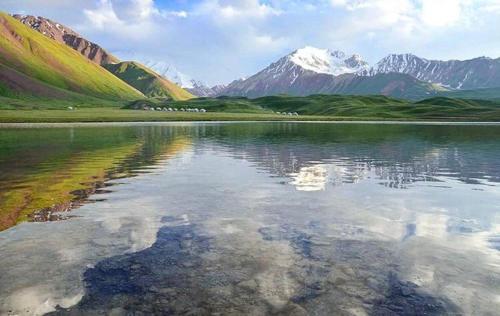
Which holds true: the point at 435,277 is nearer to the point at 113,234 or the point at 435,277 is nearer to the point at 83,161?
the point at 113,234

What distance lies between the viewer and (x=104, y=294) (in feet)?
38.0

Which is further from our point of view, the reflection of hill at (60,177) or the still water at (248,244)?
the reflection of hill at (60,177)

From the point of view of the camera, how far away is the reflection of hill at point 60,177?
70.6 feet

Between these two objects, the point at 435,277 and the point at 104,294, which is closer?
the point at 104,294

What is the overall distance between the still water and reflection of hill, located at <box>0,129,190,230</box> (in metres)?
0.20

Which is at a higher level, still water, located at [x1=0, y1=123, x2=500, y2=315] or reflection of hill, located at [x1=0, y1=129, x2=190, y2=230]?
still water, located at [x1=0, y1=123, x2=500, y2=315]

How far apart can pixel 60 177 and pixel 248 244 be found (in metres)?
20.5

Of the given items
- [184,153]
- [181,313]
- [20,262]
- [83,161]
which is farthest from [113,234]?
[184,153]

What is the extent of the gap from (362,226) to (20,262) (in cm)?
1271

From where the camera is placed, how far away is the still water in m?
11.4

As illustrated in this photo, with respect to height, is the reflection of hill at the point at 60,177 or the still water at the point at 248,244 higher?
the still water at the point at 248,244

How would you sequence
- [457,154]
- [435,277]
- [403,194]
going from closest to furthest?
[435,277] → [403,194] → [457,154]

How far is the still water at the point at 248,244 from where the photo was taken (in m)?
11.4

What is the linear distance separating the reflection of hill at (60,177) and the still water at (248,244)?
7.7 inches
